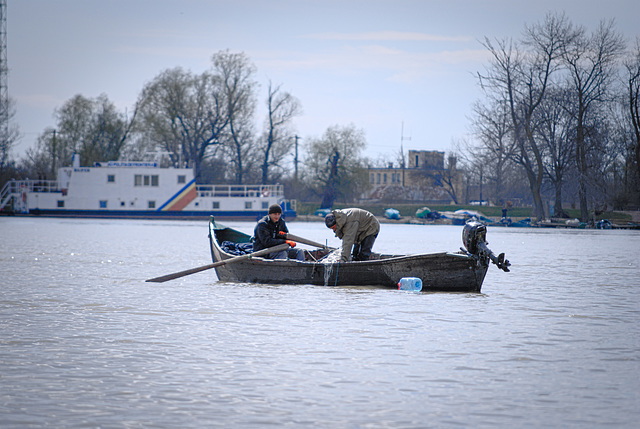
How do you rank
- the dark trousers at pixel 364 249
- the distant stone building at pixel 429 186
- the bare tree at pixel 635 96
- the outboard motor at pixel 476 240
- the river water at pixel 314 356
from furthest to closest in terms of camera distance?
1. the distant stone building at pixel 429 186
2. the bare tree at pixel 635 96
3. the dark trousers at pixel 364 249
4. the outboard motor at pixel 476 240
5. the river water at pixel 314 356

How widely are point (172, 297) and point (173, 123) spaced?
55655 millimetres

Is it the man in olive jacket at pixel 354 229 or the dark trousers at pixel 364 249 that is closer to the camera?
the man in olive jacket at pixel 354 229

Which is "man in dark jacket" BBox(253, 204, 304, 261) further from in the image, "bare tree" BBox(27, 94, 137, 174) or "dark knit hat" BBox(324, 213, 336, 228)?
"bare tree" BBox(27, 94, 137, 174)

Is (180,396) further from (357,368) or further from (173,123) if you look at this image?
(173,123)

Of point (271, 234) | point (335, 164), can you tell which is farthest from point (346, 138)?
point (271, 234)

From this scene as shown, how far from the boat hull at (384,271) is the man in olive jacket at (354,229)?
441 millimetres

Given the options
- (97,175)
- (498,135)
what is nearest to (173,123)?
(97,175)

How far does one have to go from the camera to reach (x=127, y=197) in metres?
64.5

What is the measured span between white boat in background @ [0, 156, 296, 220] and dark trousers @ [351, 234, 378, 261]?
47.3 meters

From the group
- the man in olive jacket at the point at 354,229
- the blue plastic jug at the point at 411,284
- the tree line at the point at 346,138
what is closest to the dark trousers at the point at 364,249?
the man in olive jacket at the point at 354,229

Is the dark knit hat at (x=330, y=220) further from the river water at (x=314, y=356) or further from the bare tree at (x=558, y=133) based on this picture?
the bare tree at (x=558, y=133)

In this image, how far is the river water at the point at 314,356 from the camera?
6.76 meters

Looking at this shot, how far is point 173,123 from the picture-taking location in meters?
69.2

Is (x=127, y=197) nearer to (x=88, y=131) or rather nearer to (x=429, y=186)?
(x=88, y=131)
